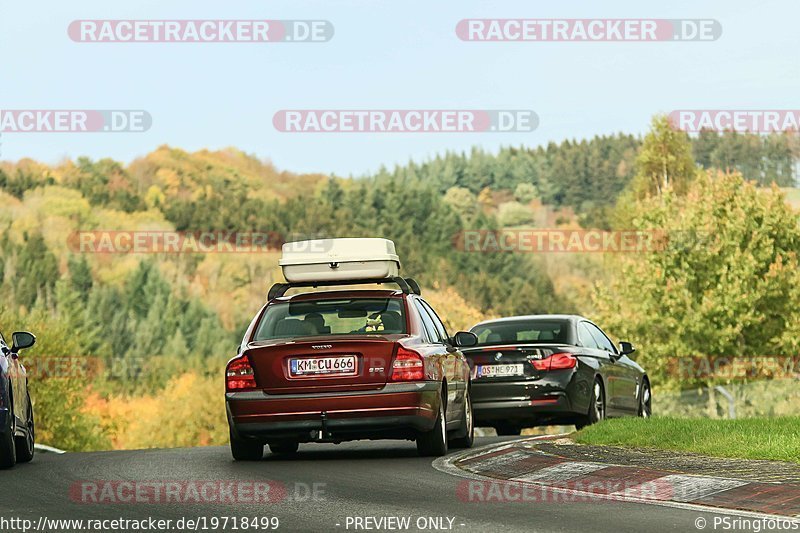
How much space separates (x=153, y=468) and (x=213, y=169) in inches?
6620

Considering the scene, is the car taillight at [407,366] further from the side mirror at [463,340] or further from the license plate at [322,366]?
the side mirror at [463,340]

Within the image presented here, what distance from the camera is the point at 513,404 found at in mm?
17703

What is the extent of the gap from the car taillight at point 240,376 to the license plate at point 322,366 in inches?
16.5

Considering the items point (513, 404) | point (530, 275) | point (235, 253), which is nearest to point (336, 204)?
point (235, 253)

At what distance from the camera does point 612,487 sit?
34.2ft

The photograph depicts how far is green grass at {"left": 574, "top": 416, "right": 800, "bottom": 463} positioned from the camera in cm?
1195

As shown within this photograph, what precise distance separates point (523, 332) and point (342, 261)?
4.42m

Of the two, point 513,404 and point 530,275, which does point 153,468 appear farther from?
point 530,275

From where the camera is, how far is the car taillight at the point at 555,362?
1773cm
